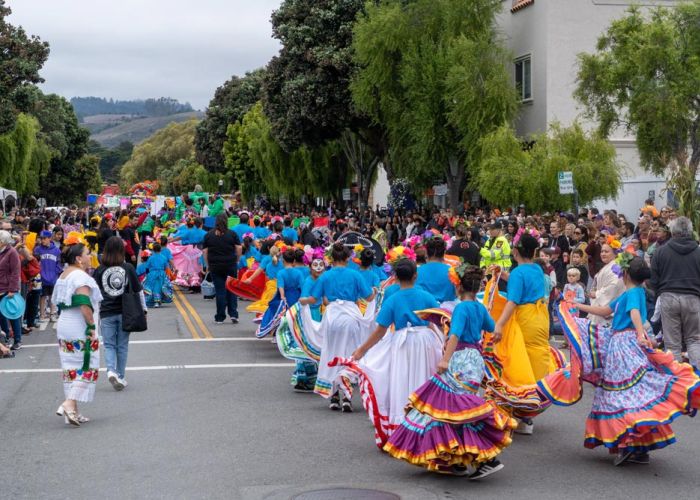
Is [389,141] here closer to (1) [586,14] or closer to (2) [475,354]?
(1) [586,14]

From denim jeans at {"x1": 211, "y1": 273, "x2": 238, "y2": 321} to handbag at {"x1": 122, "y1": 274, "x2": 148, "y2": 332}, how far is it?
699 centimetres

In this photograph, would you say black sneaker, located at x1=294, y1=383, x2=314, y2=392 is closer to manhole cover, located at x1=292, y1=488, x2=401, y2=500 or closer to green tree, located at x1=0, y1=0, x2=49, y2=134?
manhole cover, located at x1=292, y1=488, x2=401, y2=500


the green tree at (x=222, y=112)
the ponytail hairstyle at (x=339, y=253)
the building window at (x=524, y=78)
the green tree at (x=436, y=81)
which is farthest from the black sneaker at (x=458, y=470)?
the green tree at (x=222, y=112)

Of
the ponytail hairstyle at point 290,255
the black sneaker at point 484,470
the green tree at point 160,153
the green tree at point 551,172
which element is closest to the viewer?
the black sneaker at point 484,470

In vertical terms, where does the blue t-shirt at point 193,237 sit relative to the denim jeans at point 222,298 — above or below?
above

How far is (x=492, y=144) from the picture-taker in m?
29.1

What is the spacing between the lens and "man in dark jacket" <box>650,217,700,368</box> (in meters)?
12.2

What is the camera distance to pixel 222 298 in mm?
19078

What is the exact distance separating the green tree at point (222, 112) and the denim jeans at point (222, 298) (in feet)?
186

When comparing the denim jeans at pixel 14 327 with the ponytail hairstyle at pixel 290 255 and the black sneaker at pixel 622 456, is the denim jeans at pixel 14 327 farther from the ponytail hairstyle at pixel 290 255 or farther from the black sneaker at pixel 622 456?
the black sneaker at pixel 622 456

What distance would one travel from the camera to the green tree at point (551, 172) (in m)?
26.9

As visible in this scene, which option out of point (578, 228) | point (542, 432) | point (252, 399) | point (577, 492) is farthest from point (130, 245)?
point (577, 492)

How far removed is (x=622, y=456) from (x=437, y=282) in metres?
3.03

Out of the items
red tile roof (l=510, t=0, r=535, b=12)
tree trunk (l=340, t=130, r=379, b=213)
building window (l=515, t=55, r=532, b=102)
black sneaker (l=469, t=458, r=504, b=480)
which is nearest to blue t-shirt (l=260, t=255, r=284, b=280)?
black sneaker (l=469, t=458, r=504, b=480)
